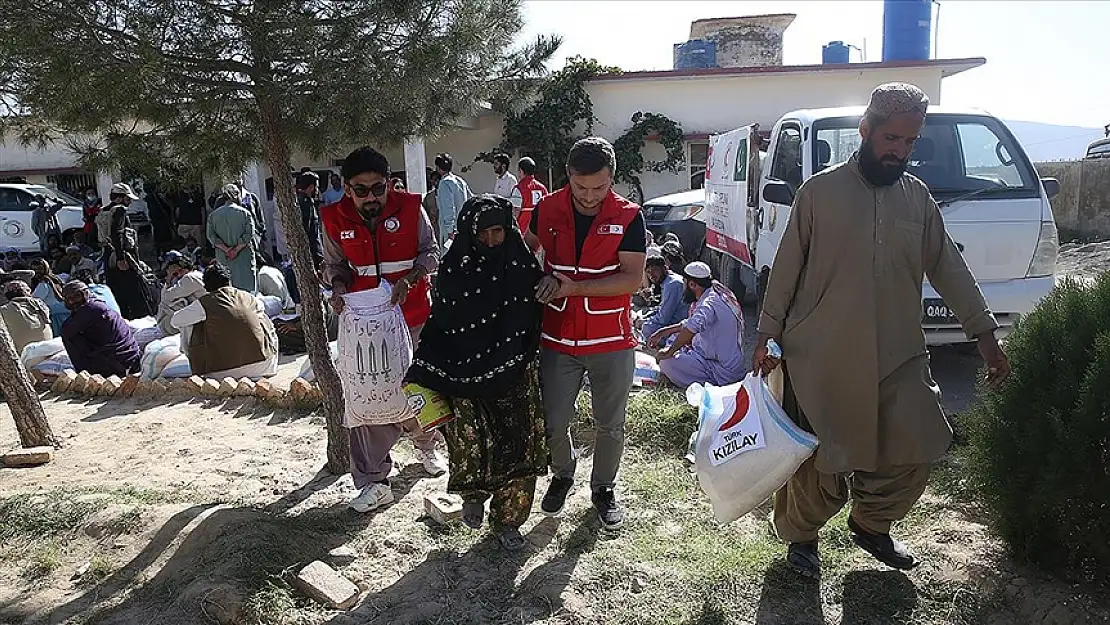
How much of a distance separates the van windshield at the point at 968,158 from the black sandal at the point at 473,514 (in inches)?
173

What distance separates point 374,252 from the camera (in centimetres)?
382

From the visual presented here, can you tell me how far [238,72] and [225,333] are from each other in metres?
3.64

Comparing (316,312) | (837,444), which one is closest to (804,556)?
(837,444)

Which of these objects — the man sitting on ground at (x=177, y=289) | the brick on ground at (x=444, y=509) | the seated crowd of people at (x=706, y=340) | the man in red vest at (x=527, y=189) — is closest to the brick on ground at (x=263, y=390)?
the man sitting on ground at (x=177, y=289)

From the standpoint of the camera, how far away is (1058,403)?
2.96m

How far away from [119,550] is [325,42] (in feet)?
8.06

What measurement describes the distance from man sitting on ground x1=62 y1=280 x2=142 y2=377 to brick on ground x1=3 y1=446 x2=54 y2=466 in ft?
6.18

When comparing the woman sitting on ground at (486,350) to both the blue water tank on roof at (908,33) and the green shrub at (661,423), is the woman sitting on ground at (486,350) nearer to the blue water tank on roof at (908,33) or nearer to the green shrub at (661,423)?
the green shrub at (661,423)

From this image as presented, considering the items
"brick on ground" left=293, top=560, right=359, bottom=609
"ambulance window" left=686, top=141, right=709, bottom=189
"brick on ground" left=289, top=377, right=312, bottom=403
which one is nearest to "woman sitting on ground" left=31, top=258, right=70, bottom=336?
"brick on ground" left=289, top=377, right=312, bottom=403

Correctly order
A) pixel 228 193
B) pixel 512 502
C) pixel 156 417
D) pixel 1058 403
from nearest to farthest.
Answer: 1. pixel 1058 403
2. pixel 512 502
3. pixel 156 417
4. pixel 228 193

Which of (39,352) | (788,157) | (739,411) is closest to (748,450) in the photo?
(739,411)

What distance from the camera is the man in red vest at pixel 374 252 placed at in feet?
12.2

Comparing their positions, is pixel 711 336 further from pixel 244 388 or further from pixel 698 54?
pixel 698 54

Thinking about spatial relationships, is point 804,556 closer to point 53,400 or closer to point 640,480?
point 640,480
